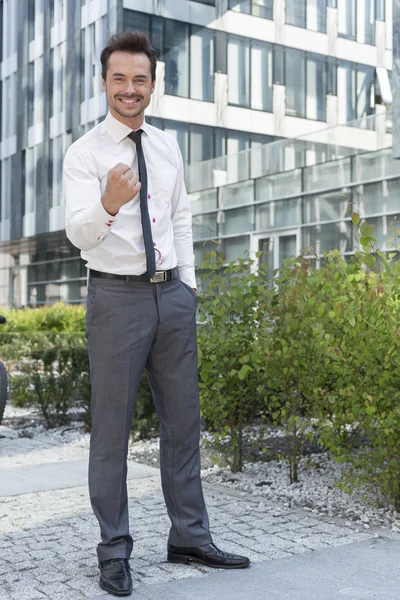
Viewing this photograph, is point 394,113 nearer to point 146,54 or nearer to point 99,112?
point 146,54

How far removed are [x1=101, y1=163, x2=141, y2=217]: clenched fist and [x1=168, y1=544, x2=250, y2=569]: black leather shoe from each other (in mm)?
1597

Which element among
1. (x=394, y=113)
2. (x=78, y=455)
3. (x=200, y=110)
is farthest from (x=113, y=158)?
(x=200, y=110)

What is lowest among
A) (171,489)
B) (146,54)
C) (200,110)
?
(171,489)

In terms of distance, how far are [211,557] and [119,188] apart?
1687 millimetres

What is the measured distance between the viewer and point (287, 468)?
637 cm

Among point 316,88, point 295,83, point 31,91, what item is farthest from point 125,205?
point 31,91

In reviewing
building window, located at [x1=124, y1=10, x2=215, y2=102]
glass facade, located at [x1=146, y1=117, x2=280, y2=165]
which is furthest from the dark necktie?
glass facade, located at [x1=146, y1=117, x2=280, y2=165]

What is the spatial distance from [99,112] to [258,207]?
27.9ft

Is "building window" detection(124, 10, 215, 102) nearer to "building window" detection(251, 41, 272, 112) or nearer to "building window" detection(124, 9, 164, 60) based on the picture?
"building window" detection(124, 9, 164, 60)

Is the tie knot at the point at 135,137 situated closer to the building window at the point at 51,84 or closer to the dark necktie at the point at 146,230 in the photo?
the dark necktie at the point at 146,230

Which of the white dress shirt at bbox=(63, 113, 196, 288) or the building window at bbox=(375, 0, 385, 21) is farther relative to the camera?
the building window at bbox=(375, 0, 385, 21)

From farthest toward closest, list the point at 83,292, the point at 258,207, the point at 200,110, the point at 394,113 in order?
the point at 83,292
the point at 200,110
the point at 258,207
the point at 394,113

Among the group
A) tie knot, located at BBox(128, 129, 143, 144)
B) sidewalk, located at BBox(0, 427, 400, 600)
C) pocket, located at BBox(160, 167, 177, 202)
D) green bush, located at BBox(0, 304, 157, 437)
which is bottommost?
sidewalk, located at BBox(0, 427, 400, 600)

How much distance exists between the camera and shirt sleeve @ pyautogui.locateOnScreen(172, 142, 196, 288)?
3994 millimetres
